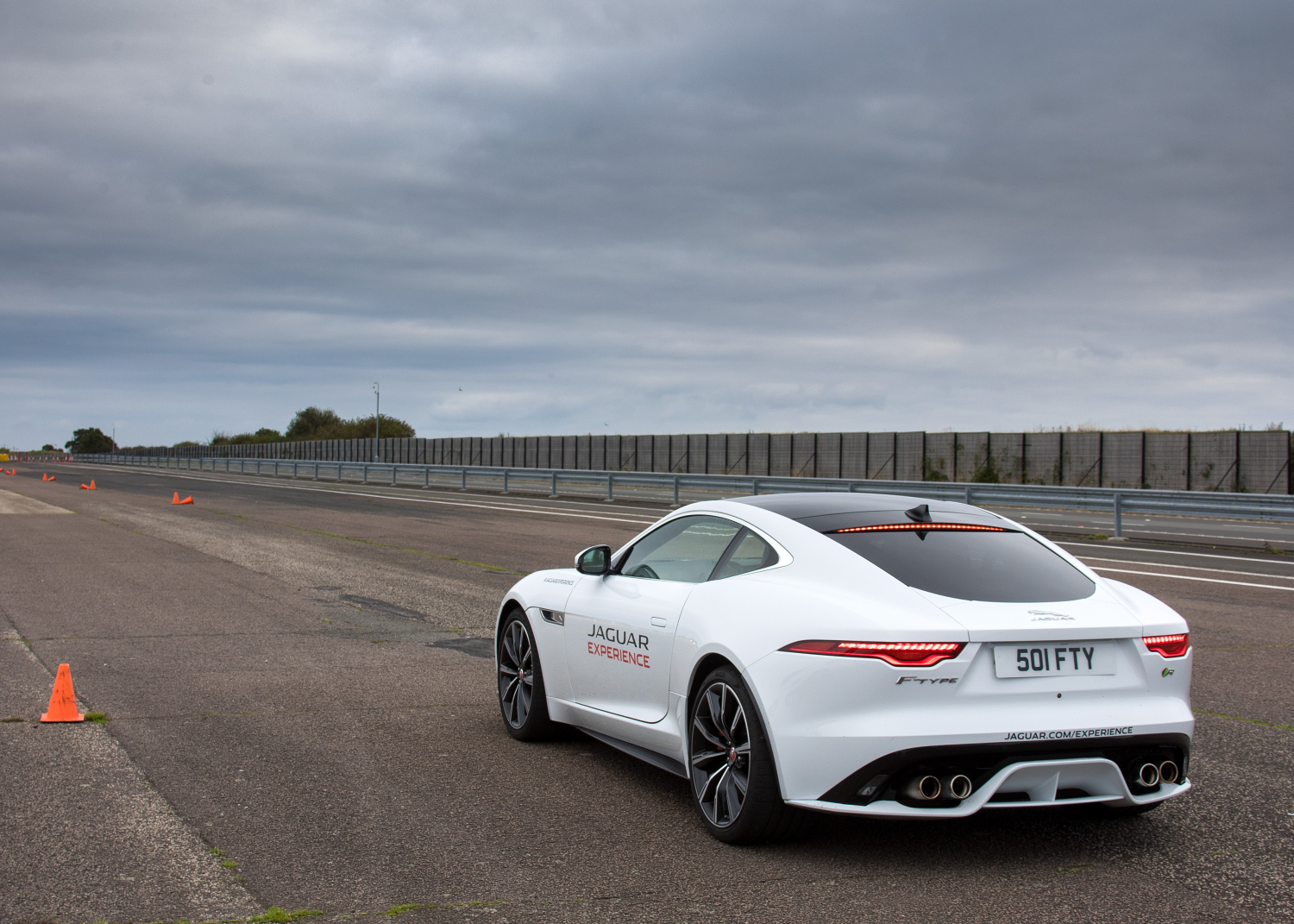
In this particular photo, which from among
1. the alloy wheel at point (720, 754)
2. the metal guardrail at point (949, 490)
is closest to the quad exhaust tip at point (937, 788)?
the alloy wheel at point (720, 754)

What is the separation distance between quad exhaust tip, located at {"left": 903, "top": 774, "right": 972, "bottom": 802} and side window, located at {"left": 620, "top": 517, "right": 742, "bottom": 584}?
1.41 m

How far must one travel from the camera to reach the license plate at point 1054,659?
169 inches

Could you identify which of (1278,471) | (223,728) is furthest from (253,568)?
(1278,471)

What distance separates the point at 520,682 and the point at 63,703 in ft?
8.92

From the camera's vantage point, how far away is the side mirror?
5.96m

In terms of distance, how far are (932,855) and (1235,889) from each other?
1050 millimetres

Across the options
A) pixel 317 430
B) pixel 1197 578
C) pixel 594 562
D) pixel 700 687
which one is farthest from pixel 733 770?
pixel 317 430

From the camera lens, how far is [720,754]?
4730mm

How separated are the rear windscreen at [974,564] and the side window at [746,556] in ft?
0.97

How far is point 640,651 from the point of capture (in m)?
5.38

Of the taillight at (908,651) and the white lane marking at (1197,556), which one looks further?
the white lane marking at (1197,556)

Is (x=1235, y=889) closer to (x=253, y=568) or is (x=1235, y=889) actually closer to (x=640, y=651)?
(x=640, y=651)

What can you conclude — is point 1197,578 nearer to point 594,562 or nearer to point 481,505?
point 594,562

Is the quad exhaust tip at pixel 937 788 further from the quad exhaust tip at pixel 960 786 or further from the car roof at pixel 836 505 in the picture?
the car roof at pixel 836 505
